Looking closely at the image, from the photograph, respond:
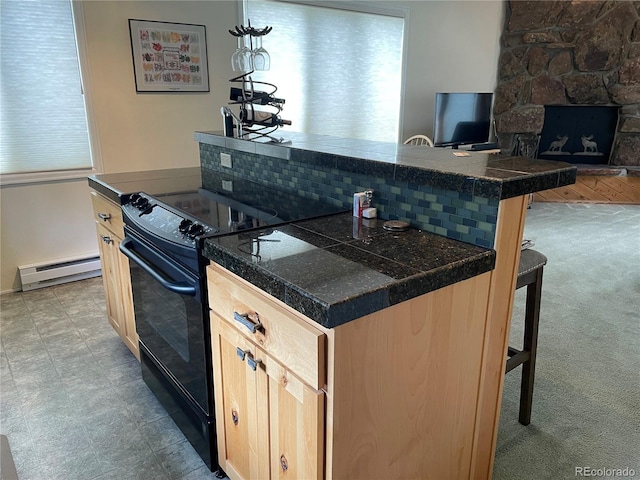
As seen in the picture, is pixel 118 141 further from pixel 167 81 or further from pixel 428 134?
pixel 428 134

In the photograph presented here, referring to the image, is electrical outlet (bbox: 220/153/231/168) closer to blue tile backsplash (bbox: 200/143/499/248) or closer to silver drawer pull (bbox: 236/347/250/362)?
blue tile backsplash (bbox: 200/143/499/248)

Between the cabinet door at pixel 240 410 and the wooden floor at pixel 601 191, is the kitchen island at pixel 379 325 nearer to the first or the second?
the cabinet door at pixel 240 410

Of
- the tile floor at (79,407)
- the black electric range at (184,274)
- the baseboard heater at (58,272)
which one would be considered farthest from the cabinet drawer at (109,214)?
the baseboard heater at (58,272)

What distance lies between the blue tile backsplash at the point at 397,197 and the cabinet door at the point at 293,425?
0.60 meters

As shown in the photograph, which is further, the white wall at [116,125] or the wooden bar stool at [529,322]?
the white wall at [116,125]

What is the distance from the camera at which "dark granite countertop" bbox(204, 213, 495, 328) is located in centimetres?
97

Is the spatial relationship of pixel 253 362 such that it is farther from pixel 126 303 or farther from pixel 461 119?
pixel 461 119

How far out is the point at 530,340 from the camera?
1862 millimetres

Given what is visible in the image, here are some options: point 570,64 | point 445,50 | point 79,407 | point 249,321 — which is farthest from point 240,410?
point 570,64

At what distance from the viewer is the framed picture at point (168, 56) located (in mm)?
3330

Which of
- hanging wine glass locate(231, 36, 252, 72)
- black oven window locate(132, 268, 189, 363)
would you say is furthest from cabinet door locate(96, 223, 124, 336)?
hanging wine glass locate(231, 36, 252, 72)

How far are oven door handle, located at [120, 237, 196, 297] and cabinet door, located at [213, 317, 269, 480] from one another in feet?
0.51

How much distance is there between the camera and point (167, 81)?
350 centimetres

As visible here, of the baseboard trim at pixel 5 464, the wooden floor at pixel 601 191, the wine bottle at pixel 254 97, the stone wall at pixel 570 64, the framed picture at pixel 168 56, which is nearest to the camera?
the baseboard trim at pixel 5 464
